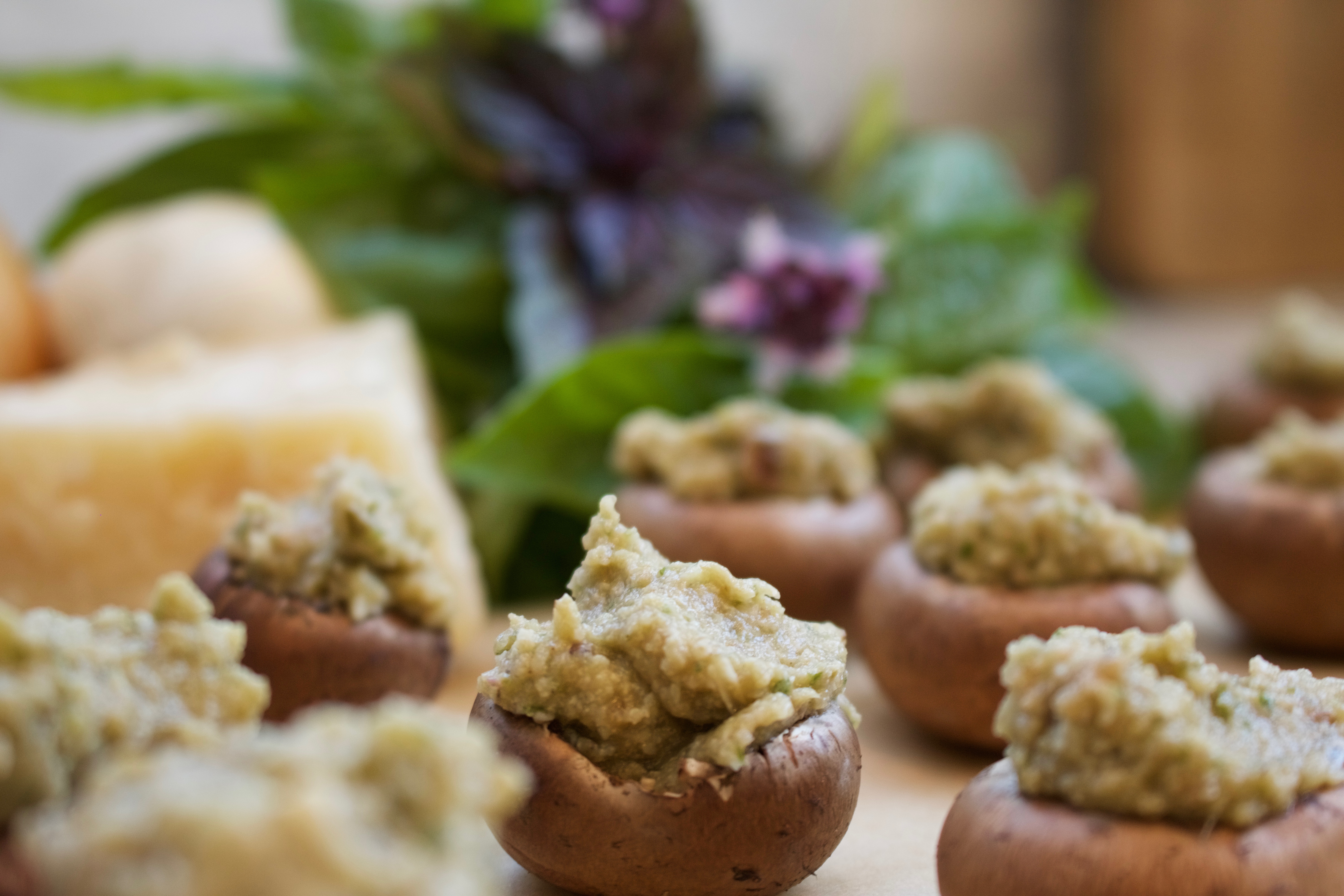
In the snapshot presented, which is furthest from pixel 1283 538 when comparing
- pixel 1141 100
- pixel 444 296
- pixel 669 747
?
pixel 1141 100

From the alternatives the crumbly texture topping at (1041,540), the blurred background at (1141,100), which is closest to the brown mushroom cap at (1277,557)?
the crumbly texture topping at (1041,540)

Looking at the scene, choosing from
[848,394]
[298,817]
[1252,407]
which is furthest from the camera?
[1252,407]

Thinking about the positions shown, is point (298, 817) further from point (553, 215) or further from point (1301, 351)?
point (1301, 351)

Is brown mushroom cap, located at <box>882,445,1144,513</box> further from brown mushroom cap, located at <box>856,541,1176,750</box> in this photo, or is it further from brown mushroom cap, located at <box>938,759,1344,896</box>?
brown mushroom cap, located at <box>938,759,1344,896</box>

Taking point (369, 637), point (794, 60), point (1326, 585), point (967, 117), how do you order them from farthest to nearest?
1. point (967, 117)
2. point (794, 60)
3. point (1326, 585)
4. point (369, 637)

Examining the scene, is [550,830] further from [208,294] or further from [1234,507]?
[208,294]

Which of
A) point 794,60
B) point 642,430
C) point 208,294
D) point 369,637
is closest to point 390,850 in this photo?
point 369,637
